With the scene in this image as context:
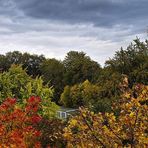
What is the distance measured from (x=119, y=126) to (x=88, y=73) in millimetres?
60285

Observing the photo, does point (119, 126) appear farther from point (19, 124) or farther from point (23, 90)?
point (23, 90)

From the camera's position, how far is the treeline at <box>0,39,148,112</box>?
47281 mm

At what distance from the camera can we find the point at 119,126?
38.9ft

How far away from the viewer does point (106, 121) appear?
1229 cm

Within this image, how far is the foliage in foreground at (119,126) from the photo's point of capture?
11.3 meters

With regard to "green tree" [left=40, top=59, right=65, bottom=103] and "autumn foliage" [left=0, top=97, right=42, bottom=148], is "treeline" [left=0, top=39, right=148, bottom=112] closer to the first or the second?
"green tree" [left=40, top=59, right=65, bottom=103]

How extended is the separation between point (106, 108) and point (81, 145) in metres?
23.3

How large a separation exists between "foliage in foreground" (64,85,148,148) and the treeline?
15.5 feet

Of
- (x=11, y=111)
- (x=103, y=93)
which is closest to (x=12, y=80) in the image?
(x=11, y=111)

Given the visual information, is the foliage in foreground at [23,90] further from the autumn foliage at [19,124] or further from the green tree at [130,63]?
the green tree at [130,63]

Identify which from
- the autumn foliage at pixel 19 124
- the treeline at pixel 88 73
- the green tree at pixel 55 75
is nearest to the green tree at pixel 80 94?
the treeline at pixel 88 73

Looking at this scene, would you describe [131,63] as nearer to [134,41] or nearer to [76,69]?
[134,41]

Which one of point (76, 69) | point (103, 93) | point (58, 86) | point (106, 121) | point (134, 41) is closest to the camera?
point (106, 121)

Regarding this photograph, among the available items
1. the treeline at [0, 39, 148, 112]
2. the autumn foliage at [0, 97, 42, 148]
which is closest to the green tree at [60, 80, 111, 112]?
the treeline at [0, 39, 148, 112]
